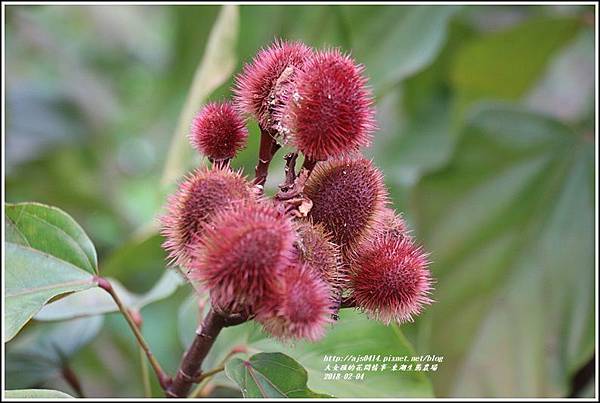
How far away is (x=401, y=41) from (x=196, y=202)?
2.39 feet

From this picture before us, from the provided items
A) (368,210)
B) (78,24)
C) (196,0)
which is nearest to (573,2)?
(196,0)

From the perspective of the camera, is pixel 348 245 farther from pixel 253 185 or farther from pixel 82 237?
pixel 82 237

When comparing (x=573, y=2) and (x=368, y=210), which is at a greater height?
(x=573, y=2)

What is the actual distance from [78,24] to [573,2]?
5.29 ft

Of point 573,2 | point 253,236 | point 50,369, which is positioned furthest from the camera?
point 573,2

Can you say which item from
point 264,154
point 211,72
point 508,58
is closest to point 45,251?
point 264,154

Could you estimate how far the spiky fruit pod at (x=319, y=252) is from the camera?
0.50 m

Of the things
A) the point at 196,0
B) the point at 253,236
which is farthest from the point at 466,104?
the point at 253,236

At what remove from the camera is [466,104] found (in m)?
1.44

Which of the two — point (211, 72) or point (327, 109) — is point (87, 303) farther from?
point (327, 109)

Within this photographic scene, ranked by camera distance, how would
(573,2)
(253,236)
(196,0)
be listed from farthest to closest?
(196,0) < (573,2) < (253,236)

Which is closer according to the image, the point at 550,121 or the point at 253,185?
the point at 253,185

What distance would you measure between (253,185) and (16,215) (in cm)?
26

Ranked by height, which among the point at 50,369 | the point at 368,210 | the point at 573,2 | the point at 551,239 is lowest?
the point at 50,369
